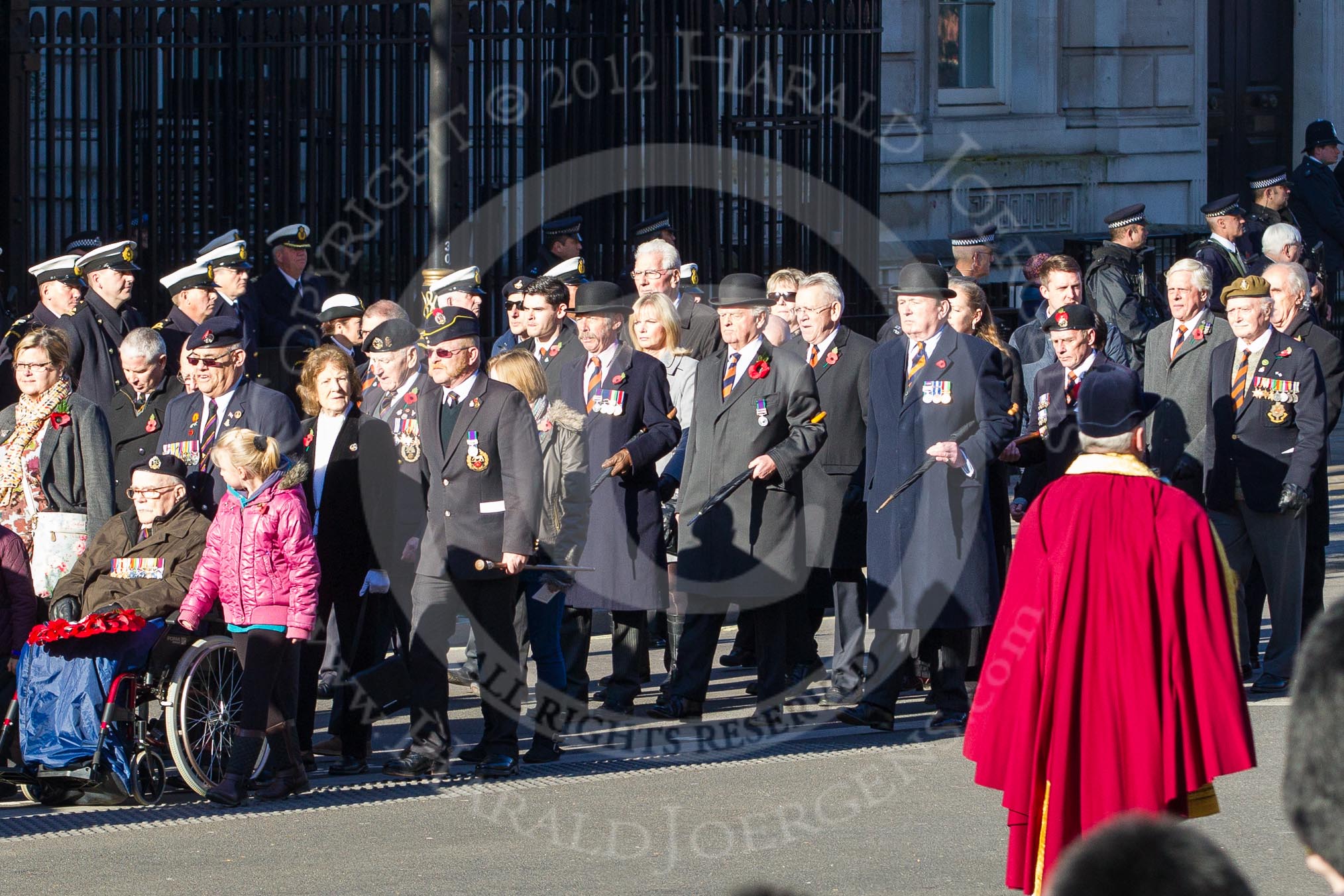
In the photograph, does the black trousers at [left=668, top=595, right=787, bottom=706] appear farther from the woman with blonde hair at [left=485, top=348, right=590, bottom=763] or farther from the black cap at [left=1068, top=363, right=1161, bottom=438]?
the black cap at [left=1068, top=363, right=1161, bottom=438]

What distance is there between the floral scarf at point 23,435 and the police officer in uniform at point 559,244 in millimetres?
4764

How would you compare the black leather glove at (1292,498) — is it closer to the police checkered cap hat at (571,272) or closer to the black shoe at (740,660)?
the black shoe at (740,660)

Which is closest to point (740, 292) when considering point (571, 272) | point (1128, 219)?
point (571, 272)

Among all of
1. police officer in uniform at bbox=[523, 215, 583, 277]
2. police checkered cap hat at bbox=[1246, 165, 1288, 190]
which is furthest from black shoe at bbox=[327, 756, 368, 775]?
police checkered cap hat at bbox=[1246, 165, 1288, 190]

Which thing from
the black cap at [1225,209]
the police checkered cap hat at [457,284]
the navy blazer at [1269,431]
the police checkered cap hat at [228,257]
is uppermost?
the black cap at [1225,209]

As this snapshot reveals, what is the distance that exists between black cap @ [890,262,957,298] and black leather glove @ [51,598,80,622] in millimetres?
3479

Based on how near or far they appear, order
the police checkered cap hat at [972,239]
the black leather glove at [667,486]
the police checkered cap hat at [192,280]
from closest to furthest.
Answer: the black leather glove at [667,486] < the police checkered cap hat at [192,280] < the police checkered cap hat at [972,239]

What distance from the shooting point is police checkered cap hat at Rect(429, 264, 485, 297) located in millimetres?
10516

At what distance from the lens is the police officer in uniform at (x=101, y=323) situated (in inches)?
395

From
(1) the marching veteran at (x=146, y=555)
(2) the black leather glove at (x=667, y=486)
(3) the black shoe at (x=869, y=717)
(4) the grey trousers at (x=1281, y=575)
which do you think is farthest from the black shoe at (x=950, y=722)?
(1) the marching veteran at (x=146, y=555)

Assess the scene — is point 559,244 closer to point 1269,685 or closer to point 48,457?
point 48,457

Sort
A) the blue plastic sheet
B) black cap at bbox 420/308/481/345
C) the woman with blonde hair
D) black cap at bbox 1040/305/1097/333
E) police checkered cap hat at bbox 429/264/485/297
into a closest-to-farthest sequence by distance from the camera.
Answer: the blue plastic sheet → black cap at bbox 420/308/481/345 → the woman with blonde hair → black cap at bbox 1040/305/1097/333 → police checkered cap hat at bbox 429/264/485/297

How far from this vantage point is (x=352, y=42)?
12883mm

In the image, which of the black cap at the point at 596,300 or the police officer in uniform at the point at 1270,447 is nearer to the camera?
the black cap at the point at 596,300
